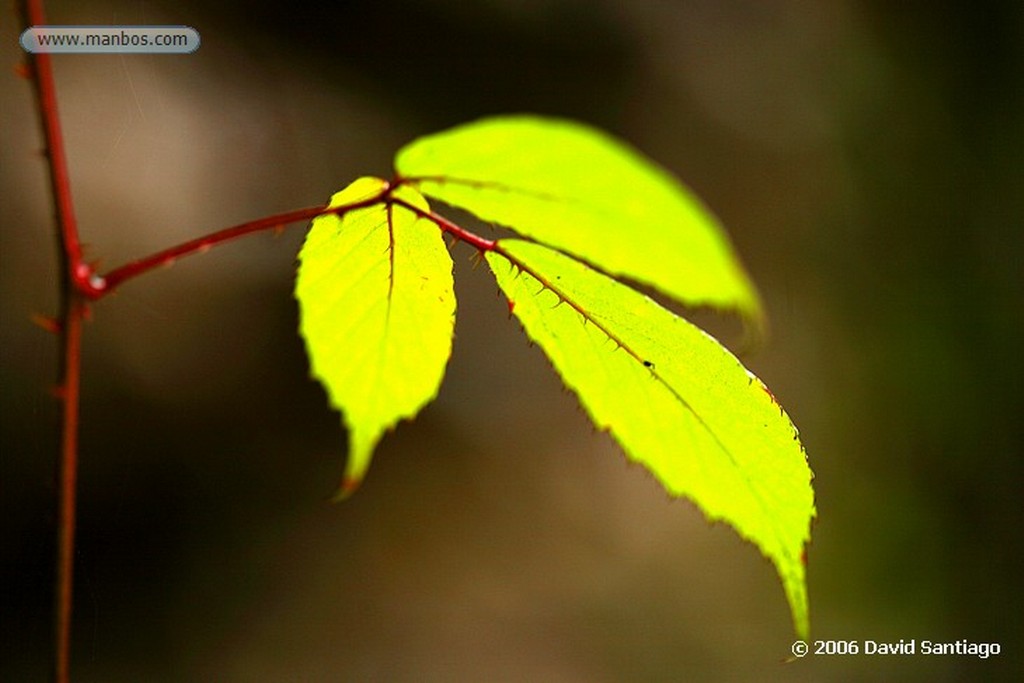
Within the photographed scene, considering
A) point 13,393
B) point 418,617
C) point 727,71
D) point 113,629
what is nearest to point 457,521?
point 418,617

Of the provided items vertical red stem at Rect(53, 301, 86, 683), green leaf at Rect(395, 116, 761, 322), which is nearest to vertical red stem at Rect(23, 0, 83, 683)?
vertical red stem at Rect(53, 301, 86, 683)

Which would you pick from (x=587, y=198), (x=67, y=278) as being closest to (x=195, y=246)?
(x=67, y=278)

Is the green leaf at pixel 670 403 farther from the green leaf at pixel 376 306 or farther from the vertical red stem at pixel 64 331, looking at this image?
the vertical red stem at pixel 64 331

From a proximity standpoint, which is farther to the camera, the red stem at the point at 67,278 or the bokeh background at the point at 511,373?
the bokeh background at the point at 511,373

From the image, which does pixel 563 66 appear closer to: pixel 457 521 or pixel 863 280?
pixel 863 280

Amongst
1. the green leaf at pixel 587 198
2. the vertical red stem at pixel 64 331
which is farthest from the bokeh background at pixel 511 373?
the green leaf at pixel 587 198

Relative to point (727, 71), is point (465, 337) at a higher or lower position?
lower
